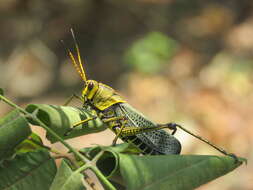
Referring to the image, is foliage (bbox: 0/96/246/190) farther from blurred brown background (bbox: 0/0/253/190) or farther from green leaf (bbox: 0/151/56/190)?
blurred brown background (bbox: 0/0/253/190)

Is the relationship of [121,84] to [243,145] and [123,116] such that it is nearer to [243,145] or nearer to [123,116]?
[243,145]

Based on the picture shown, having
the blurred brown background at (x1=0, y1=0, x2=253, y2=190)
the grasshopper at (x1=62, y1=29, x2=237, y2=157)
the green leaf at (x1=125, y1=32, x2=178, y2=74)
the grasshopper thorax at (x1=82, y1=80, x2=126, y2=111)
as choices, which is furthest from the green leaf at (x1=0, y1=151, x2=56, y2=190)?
the green leaf at (x1=125, y1=32, x2=178, y2=74)

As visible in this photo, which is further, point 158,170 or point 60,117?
point 60,117

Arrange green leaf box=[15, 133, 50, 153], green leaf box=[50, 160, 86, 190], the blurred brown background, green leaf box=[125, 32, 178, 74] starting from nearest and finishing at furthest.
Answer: green leaf box=[50, 160, 86, 190] → green leaf box=[15, 133, 50, 153] → the blurred brown background → green leaf box=[125, 32, 178, 74]

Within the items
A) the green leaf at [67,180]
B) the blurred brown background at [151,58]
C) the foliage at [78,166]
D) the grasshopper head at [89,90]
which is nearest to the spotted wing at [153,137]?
the grasshopper head at [89,90]

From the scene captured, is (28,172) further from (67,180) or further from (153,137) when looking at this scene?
(153,137)

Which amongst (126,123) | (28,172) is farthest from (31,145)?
(126,123)
